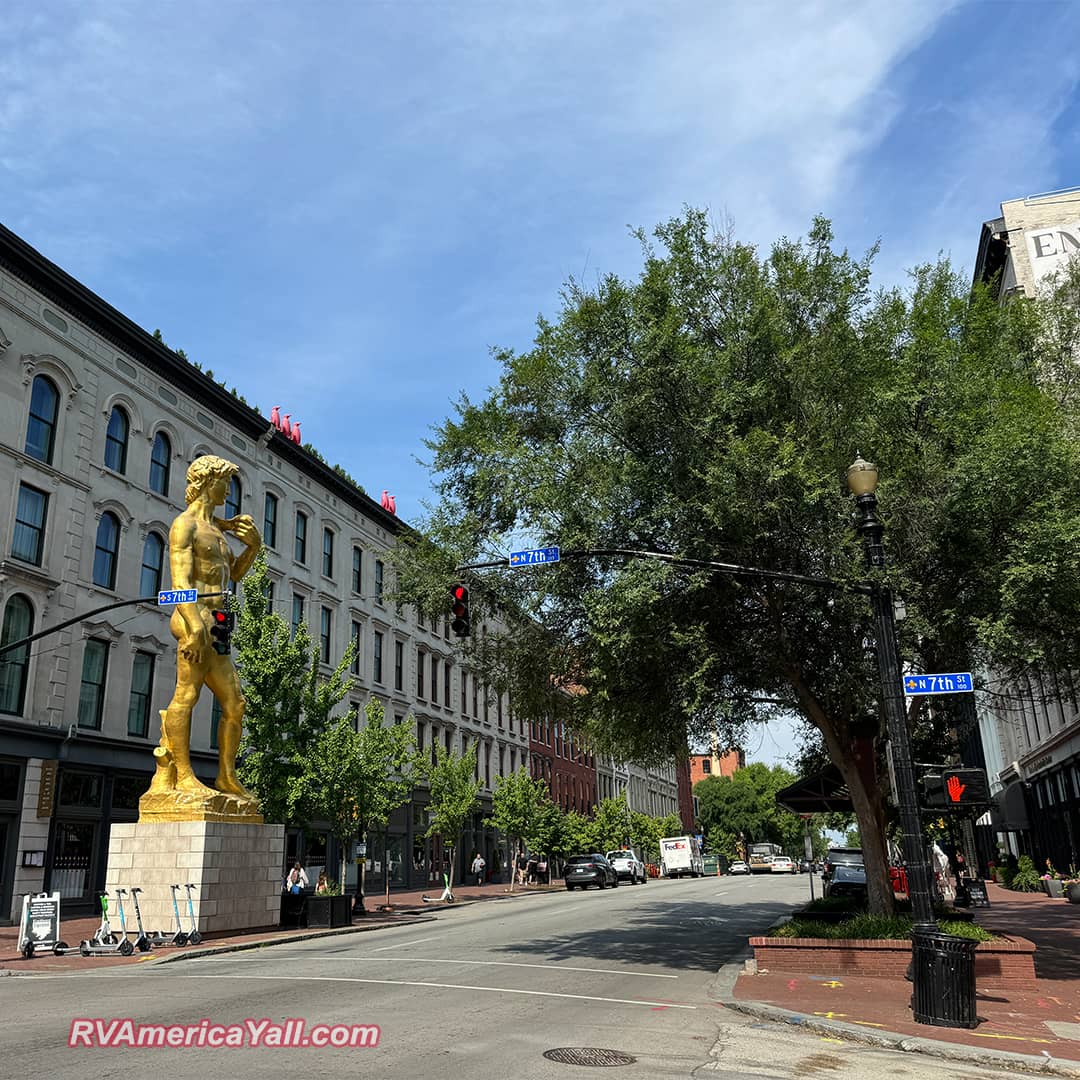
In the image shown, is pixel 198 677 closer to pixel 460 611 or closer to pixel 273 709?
pixel 273 709

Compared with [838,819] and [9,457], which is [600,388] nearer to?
[9,457]

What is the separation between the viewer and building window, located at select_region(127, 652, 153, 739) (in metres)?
28.9

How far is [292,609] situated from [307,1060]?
1221 inches

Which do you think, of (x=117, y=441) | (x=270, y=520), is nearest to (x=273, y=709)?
(x=117, y=441)

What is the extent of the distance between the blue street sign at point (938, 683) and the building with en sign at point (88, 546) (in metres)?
9.25

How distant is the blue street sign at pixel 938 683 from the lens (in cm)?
1145

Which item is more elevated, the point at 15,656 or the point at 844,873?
the point at 15,656

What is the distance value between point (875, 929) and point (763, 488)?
6716mm

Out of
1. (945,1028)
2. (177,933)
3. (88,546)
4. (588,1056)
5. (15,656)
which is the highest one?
(88,546)

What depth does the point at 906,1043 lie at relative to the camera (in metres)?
9.01

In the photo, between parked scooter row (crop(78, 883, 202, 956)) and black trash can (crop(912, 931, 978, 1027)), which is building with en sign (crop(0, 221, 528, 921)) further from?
black trash can (crop(912, 931, 978, 1027))

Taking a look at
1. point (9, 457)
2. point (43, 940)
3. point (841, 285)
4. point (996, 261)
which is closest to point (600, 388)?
point (841, 285)

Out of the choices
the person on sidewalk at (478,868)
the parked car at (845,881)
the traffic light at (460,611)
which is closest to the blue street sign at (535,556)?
the traffic light at (460,611)

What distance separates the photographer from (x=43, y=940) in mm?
17656
